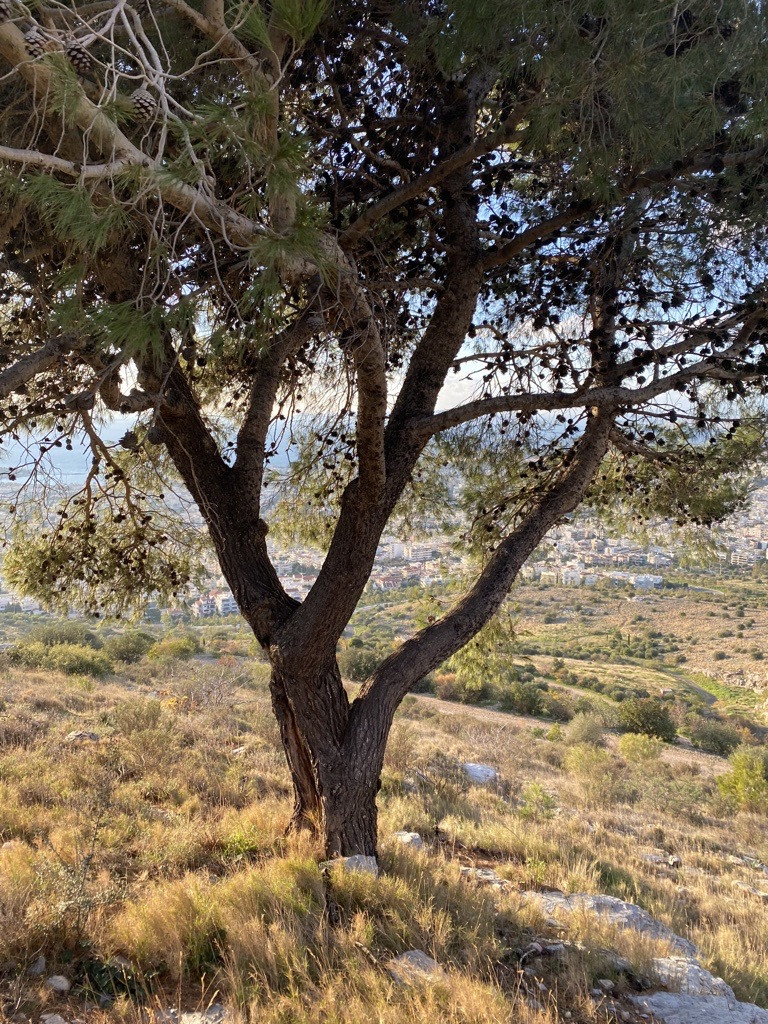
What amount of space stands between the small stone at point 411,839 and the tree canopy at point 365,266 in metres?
Answer: 1.47

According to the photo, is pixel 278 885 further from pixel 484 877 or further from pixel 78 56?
pixel 78 56

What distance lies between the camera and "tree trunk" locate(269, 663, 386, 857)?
3.76 meters

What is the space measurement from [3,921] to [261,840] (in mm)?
1559

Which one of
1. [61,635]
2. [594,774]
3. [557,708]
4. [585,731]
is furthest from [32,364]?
[557,708]

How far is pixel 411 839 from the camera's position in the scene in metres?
5.26

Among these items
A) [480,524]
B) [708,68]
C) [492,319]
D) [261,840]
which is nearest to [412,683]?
[261,840]

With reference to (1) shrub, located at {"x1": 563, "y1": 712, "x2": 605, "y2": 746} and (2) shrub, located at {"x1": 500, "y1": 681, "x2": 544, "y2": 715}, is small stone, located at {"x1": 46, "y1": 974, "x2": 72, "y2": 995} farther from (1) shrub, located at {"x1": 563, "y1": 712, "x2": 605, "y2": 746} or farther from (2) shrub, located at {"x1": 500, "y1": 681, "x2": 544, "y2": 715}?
(2) shrub, located at {"x1": 500, "y1": 681, "x2": 544, "y2": 715}

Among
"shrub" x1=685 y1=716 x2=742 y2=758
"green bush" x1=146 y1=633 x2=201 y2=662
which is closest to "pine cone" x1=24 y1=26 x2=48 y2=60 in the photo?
"green bush" x1=146 y1=633 x2=201 y2=662

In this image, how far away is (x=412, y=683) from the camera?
4.07m

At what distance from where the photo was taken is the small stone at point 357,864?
11.3ft

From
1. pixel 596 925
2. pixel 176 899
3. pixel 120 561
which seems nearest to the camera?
pixel 176 899

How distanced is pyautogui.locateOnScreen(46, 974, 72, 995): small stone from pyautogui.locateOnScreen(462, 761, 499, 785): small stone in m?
7.54

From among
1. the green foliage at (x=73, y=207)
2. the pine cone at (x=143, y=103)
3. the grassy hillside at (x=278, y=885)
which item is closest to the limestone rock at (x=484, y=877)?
the grassy hillside at (x=278, y=885)

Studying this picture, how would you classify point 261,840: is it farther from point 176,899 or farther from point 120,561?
point 120,561
